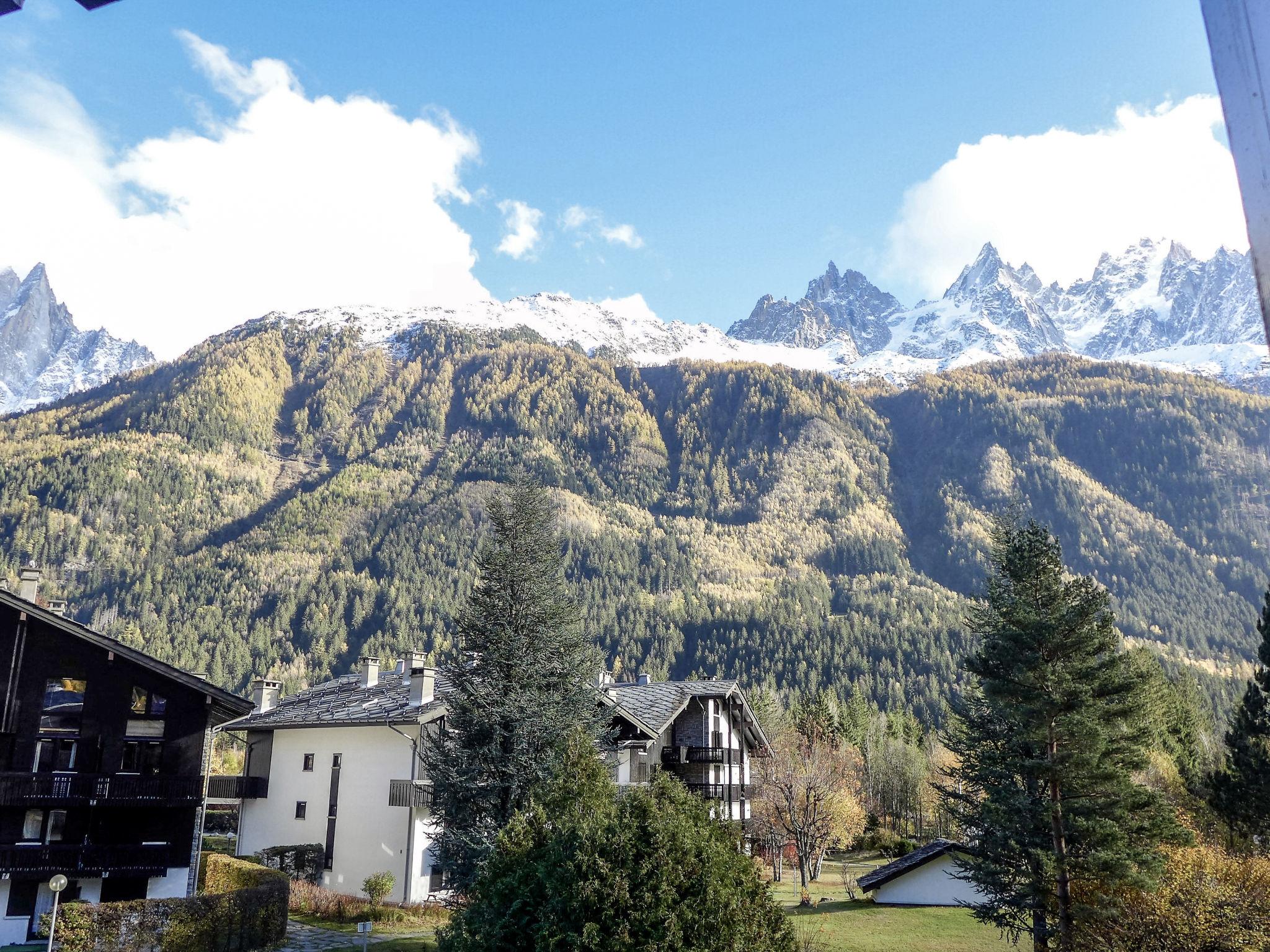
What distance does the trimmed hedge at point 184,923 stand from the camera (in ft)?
73.5

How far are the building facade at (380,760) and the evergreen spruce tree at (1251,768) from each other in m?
17.6

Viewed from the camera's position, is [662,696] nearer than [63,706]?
No

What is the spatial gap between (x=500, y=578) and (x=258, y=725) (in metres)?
21.1

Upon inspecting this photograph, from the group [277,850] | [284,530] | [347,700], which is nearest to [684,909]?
[277,850]

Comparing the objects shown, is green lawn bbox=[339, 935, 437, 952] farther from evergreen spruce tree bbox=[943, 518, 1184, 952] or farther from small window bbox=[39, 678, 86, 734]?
evergreen spruce tree bbox=[943, 518, 1184, 952]

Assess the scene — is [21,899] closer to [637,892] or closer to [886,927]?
[637,892]

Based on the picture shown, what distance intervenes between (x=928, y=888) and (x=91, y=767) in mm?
33528

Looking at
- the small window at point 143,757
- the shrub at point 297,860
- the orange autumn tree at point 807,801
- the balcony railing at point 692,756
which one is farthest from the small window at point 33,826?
the orange autumn tree at point 807,801

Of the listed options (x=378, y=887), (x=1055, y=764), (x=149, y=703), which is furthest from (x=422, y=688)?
(x=1055, y=764)

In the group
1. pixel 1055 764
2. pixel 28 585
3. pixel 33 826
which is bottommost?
→ pixel 33 826

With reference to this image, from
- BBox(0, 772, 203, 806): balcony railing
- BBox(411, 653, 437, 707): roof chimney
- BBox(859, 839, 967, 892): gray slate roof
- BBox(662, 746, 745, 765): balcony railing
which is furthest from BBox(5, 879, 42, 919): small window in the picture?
BBox(859, 839, 967, 892): gray slate roof

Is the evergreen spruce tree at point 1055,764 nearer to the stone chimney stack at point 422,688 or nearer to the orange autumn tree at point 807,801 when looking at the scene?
the orange autumn tree at point 807,801

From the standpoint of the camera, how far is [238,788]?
4178 cm

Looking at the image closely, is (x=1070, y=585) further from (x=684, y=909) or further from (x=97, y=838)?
(x=97, y=838)
